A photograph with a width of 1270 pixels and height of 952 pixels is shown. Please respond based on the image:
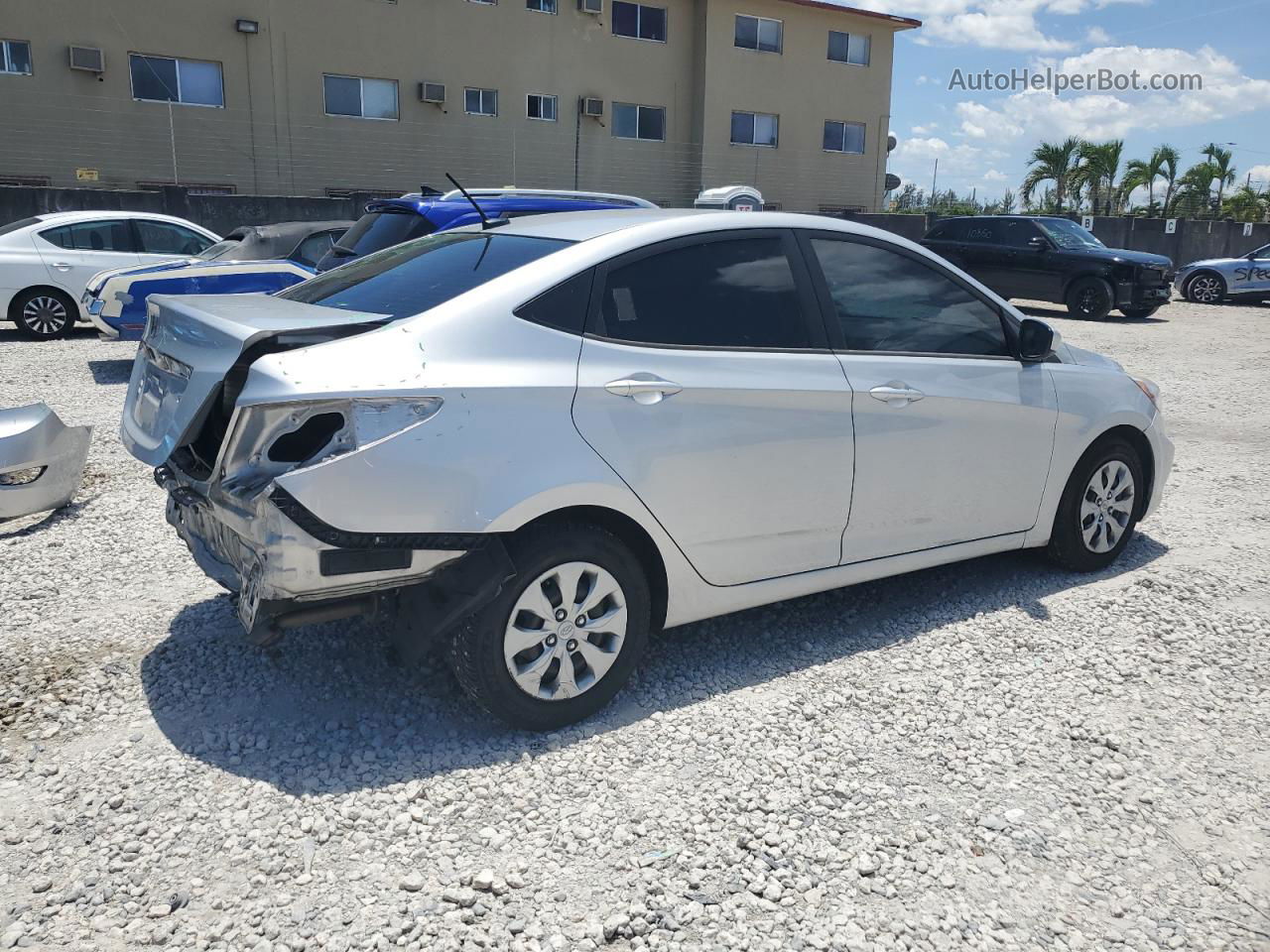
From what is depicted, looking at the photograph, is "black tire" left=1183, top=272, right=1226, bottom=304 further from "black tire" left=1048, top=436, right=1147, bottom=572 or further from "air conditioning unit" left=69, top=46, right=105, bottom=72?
"air conditioning unit" left=69, top=46, right=105, bottom=72

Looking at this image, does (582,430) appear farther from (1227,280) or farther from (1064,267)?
(1227,280)

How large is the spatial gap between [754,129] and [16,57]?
18.7 meters

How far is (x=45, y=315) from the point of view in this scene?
12.6 m

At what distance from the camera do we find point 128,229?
12906 millimetres

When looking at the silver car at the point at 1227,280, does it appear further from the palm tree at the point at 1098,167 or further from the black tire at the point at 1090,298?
the palm tree at the point at 1098,167

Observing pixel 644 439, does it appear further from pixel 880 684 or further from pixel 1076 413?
pixel 1076 413

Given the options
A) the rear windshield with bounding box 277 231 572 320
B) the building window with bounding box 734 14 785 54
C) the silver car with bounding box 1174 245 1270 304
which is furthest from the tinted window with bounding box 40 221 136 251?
the silver car with bounding box 1174 245 1270 304

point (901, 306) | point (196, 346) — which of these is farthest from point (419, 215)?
point (196, 346)

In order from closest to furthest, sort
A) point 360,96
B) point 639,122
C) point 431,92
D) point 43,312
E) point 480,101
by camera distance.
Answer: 1. point 43,312
2. point 360,96
3. point 431,92
4. point 480,101
5. point 639,122

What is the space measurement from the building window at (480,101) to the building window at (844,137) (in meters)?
11.0

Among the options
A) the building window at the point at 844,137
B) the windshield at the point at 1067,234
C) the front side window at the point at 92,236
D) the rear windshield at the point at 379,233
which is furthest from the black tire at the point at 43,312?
the building window at the point at 844,137

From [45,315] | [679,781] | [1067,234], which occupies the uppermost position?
[1067,234]

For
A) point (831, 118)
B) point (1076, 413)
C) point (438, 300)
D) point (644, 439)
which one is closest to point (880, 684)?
point (644, 439)

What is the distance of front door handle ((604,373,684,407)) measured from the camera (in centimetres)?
341
